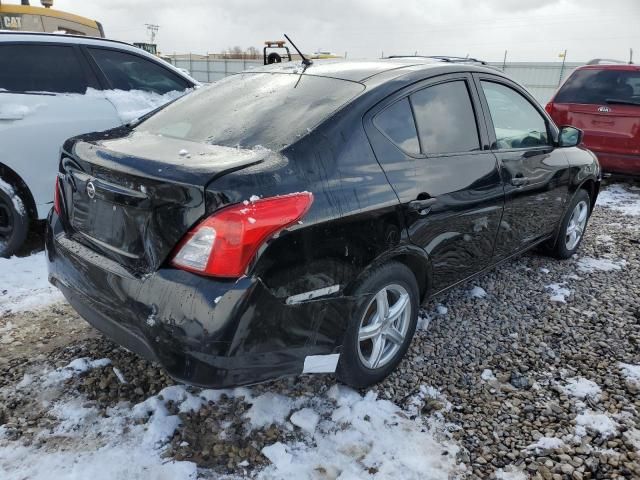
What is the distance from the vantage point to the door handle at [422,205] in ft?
8.18

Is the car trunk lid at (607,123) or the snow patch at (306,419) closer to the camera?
the snow patch at (306,419)

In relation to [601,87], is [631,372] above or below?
below

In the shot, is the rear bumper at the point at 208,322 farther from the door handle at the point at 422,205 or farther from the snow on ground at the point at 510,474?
the snow on ground at the point at 510,474

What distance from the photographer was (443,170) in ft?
8.87

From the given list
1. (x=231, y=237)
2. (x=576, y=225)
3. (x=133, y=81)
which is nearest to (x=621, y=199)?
(x=576, y=225)

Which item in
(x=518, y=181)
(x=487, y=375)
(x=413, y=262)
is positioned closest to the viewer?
(x=413, y=262)

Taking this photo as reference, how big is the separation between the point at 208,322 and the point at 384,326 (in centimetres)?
107

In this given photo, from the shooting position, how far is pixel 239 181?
1.87 meters

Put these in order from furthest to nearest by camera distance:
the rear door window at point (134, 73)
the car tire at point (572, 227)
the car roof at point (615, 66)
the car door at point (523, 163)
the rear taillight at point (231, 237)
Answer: the car roof at point (615, 66)
the rear door window at point (134, 73)
the car tire at point (572, 227)
the car door at point (523, 163)
the rear taillight at point (231, 237)

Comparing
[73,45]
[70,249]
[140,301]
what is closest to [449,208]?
[140,301]

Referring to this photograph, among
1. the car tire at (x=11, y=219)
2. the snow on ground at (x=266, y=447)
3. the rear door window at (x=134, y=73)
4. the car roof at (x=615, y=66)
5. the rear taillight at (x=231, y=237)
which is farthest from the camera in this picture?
the car roof at (x=615, y=66)

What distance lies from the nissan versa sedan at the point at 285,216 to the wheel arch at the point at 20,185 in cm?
166

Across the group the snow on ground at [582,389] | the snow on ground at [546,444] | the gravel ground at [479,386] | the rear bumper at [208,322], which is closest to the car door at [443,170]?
the gravel ground at [479,386]

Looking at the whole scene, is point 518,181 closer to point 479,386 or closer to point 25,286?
point 479,386
